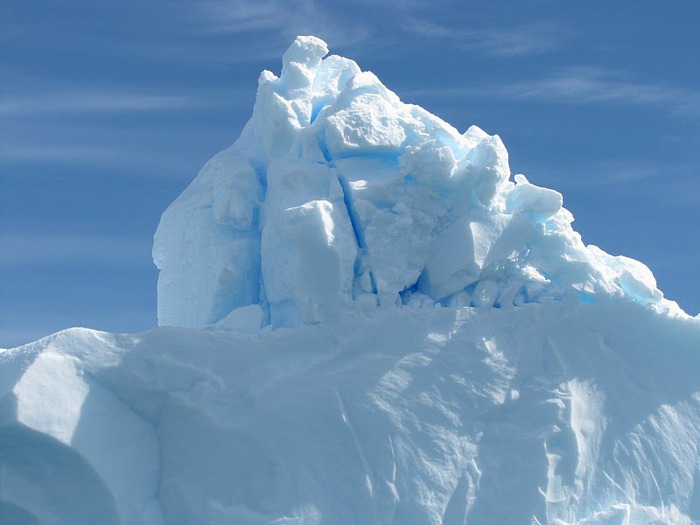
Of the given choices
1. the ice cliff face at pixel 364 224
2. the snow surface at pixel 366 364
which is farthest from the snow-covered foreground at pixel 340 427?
the ice cliff face at pixel 364 224

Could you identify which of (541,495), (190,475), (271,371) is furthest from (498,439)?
(190,475)

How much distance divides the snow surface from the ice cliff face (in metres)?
0.03

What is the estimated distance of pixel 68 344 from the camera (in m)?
12.1

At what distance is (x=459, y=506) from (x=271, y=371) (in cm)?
273

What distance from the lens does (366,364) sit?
12914 mm

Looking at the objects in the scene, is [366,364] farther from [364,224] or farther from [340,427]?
[364,224]

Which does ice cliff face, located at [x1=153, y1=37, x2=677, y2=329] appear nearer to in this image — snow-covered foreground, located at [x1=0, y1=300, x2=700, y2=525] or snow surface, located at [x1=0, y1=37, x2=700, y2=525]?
snow surface, located at [x1=0, y1=37, x2=700, y2=525]

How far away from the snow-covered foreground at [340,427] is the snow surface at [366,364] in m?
0.02

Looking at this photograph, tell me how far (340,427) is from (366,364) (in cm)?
83

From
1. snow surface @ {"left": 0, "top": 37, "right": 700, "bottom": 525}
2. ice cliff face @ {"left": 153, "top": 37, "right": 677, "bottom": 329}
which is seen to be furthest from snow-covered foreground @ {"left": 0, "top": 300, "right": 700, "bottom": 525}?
ice cliff face @ {"left": 153, "top": 37, "right": 677, "bottom": 329}

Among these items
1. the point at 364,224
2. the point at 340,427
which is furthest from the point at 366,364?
the point at 364,224

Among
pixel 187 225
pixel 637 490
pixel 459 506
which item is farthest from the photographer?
pixel 187 225

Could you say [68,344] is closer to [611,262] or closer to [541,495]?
[541,495]

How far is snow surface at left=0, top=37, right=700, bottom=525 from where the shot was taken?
12.2m
